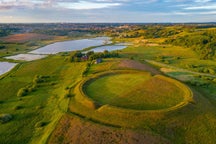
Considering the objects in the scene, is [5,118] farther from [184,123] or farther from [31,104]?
[184,123]

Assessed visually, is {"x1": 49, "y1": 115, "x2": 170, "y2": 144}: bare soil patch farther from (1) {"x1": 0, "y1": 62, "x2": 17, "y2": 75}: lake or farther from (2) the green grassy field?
(1) {"x1": 0, "y1": 62, "x2": 17, "y2": 75}: lake

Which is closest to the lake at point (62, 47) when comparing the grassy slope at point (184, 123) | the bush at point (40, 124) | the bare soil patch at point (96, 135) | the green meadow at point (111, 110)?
the green meadow at point (111, 110)

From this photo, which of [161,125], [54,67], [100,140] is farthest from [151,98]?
[54,67]

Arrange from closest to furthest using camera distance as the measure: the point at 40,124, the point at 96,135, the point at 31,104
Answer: the point at 96,135, the point at 40,124, the point at 31,104

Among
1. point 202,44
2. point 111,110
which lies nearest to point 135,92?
point 111,110

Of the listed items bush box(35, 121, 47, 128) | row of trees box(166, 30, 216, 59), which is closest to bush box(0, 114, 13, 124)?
bush box(35, 121, 47, 128)

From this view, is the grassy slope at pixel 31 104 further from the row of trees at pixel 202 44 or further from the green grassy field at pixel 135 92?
the row of trees at pixel 202 44

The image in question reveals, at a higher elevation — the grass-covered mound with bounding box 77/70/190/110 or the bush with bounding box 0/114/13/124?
the grass-covered mound with bounding box 77/70/190/110
